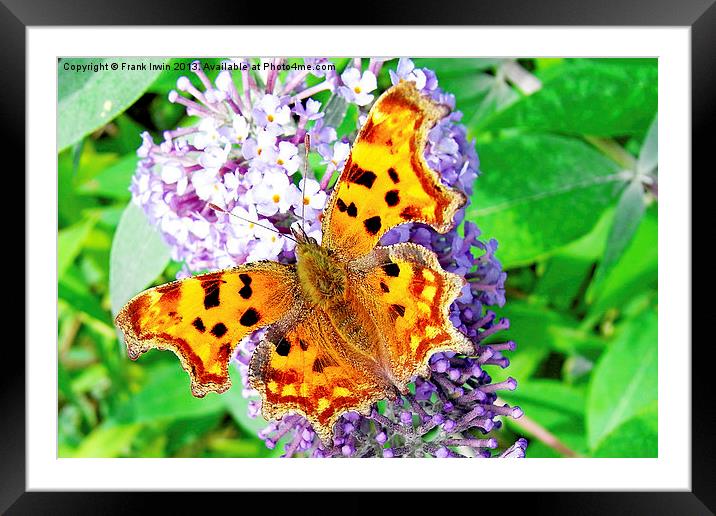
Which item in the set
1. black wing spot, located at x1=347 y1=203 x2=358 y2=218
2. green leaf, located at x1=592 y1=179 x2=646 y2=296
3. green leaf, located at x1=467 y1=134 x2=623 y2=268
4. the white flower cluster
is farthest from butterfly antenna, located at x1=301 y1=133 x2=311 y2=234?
green leaf, located at x1=592 y1=179 x2=646 y2=296

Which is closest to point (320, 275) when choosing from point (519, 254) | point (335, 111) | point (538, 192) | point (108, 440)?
point (335, 111)

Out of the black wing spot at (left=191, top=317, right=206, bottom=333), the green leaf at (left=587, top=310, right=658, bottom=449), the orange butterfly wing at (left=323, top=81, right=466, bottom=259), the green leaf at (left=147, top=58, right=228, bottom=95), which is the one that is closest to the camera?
the orange butterfly wing at (left=323, top=81, right=466, bottom=259)

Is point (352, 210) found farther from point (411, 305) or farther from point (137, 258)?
point (137, 258)

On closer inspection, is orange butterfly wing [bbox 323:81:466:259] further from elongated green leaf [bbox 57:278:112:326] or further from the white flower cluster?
elongated green leaf [bbox 57:278:112:326]

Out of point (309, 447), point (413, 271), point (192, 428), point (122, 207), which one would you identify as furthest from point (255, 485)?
point (122, 207)

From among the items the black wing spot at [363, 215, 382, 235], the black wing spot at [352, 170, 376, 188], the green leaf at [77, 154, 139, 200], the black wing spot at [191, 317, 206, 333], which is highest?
the green leaf at [77, 154, 139, 200]
